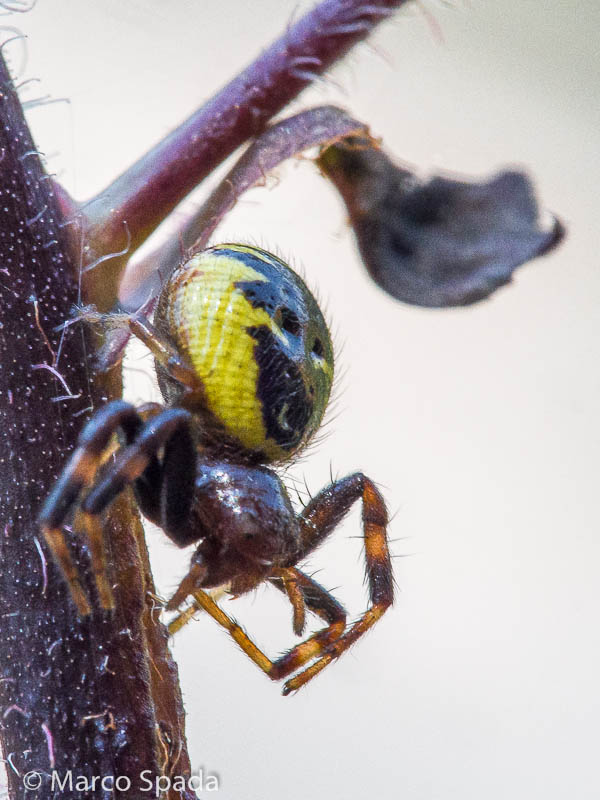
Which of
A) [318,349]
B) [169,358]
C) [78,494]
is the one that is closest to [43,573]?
[78,494]

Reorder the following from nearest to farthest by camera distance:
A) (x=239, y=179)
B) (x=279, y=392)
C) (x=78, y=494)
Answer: (x=78, y=494)
(x=239, y=179)
(x=279, y=392)

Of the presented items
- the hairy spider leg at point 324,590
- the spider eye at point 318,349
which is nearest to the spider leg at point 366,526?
the hairy spider leg at point 324,590

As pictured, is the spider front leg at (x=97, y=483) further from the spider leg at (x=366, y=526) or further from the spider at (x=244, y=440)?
the spider leg at (x=366, y=526)

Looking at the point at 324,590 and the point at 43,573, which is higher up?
the point at 43,573

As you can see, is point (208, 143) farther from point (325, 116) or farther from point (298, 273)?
point (298, 273)

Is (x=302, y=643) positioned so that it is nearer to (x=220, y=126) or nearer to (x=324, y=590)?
(x=324, y=590)

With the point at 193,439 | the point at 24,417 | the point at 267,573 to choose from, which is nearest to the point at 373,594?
the point at 267,573

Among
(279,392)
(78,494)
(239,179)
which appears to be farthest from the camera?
(279,392)
